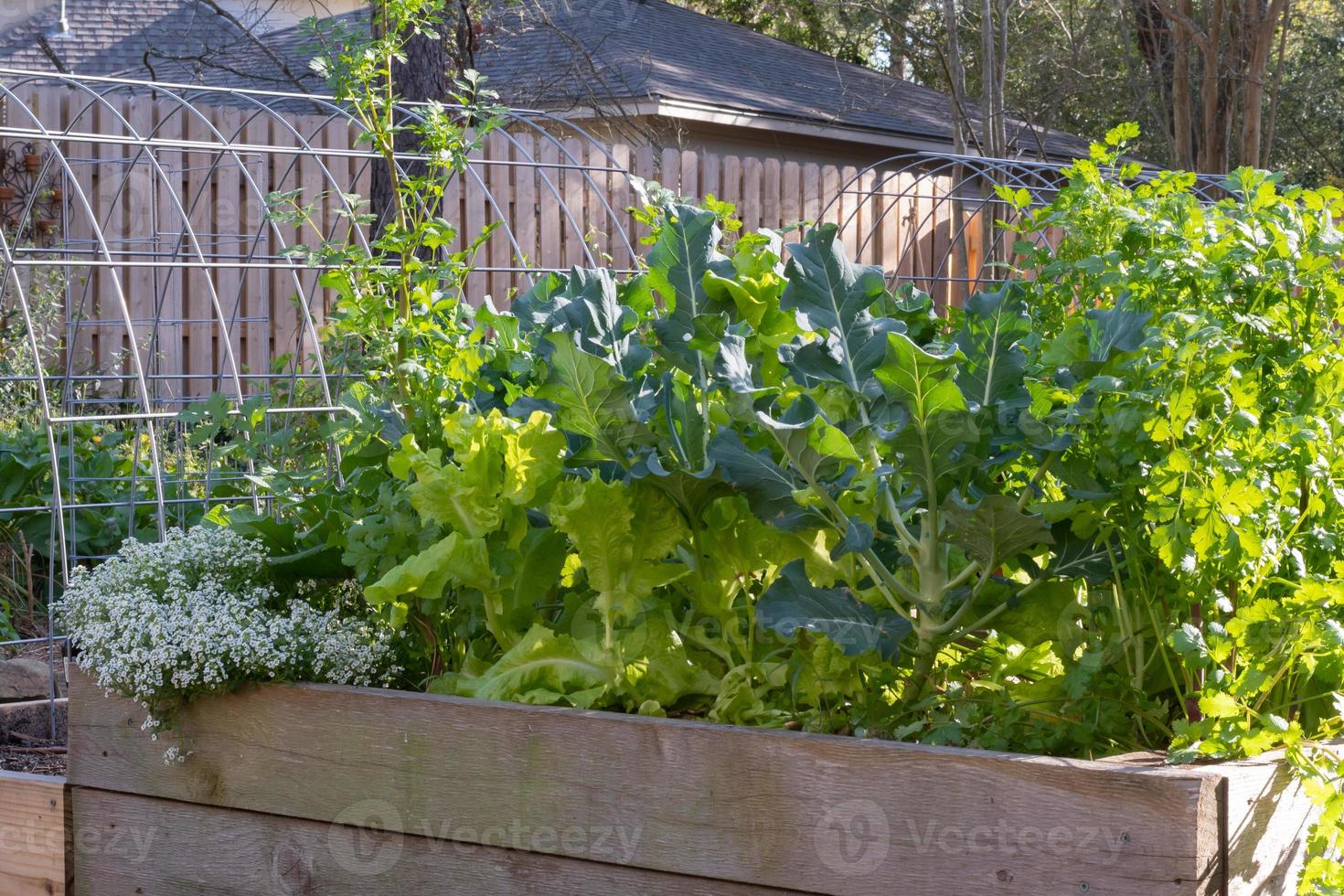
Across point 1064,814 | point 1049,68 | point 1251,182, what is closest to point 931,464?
point 1064,814

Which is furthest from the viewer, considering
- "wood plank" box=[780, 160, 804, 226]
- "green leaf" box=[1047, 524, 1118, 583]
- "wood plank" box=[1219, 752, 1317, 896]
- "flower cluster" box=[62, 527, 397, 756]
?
"wood plank" box=[780, 160, 804, 226]

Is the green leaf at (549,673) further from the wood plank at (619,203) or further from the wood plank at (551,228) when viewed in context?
the wood plank at (551,228)

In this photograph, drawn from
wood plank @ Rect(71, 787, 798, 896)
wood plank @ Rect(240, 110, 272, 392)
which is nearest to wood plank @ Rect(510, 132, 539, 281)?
wood plank @ Rect(240, 110, 272, 392)

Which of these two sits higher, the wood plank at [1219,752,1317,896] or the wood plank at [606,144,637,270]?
the wood plank at [606,144,637,270]

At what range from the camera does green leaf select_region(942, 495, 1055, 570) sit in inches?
61.6

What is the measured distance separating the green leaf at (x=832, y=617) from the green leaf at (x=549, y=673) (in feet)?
1.02

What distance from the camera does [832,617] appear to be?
1.64m

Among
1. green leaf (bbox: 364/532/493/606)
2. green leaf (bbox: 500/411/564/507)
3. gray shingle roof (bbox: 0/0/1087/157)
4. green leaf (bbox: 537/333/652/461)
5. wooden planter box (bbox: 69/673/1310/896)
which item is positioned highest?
gray shingle roof (bbox: 0/0/1087/157)

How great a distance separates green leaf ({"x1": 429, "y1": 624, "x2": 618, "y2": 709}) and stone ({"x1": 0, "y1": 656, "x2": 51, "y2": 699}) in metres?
2.81

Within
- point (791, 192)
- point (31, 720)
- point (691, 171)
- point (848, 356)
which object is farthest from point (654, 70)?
point (848, 356)

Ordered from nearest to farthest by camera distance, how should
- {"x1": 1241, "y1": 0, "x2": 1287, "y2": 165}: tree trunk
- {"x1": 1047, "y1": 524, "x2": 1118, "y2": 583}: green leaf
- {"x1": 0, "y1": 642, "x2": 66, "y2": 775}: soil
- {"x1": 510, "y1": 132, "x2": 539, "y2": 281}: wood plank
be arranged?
{"x1": 1047, "y1": 524, "x2": 1118, "y2": 583}: green leaf → {"x1": 0, "y1": 642, "x2": 66, "y2": 775}: soil → {"x1": 510, "y1": 132, "x2": 539, "y2": 281}: wood plank → {"x1": 1241, "y1": 0, "x2": 1287, "y2": 165}: tree trunk

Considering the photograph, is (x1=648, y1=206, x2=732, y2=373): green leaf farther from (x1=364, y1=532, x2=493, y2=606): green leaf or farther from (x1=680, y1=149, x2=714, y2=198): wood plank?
(x1=680, y1=149, x2=714, y2=198): wood plank

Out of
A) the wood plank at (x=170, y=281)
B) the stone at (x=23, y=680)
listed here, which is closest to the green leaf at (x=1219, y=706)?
the stone at (x=23, y=680)

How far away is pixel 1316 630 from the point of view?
4.58 feet
